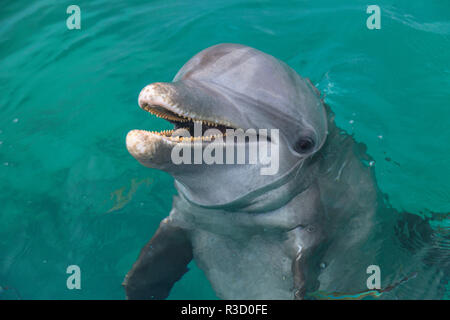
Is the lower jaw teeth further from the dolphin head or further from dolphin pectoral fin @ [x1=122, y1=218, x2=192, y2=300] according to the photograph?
dolphin pectoral fin @ [x1=122, y1=218, x2=192, y2=300]

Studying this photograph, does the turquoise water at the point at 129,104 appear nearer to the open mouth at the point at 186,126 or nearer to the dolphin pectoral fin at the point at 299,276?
the dolphin pectoral fin at the point at 299,276

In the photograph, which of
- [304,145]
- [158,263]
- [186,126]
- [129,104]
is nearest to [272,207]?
[304,145]

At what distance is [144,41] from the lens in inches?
353

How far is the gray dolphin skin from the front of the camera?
11.5 feet

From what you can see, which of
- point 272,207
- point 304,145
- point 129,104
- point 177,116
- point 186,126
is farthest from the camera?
point 129,104

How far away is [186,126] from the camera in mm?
3604

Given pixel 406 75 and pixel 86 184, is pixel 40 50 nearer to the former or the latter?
pixel 86 184

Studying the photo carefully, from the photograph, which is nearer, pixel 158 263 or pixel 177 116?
pixel 177 116

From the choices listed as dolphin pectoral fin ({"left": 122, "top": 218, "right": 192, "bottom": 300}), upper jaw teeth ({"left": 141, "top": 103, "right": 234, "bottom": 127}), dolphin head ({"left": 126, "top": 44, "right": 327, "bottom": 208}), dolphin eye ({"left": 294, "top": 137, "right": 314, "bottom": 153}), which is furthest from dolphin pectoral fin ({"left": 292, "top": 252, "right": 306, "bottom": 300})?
upper jaw teeth ({"left": 141, "top": 103, "right": 234, "bottom": 127})

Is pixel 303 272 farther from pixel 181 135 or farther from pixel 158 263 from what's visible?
pixel 181 135

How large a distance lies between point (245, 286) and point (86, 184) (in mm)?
3074

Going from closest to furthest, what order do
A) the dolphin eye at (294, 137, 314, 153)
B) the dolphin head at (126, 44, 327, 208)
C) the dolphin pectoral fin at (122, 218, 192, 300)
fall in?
1. the dolphin head at (126, 44, 327, 208)
2. the dolphin eye at (294, 137, 314, 153)
3. the dolphin pectoral fin at (122, 218, 192, 300)

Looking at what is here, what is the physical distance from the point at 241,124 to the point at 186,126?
453 mm
